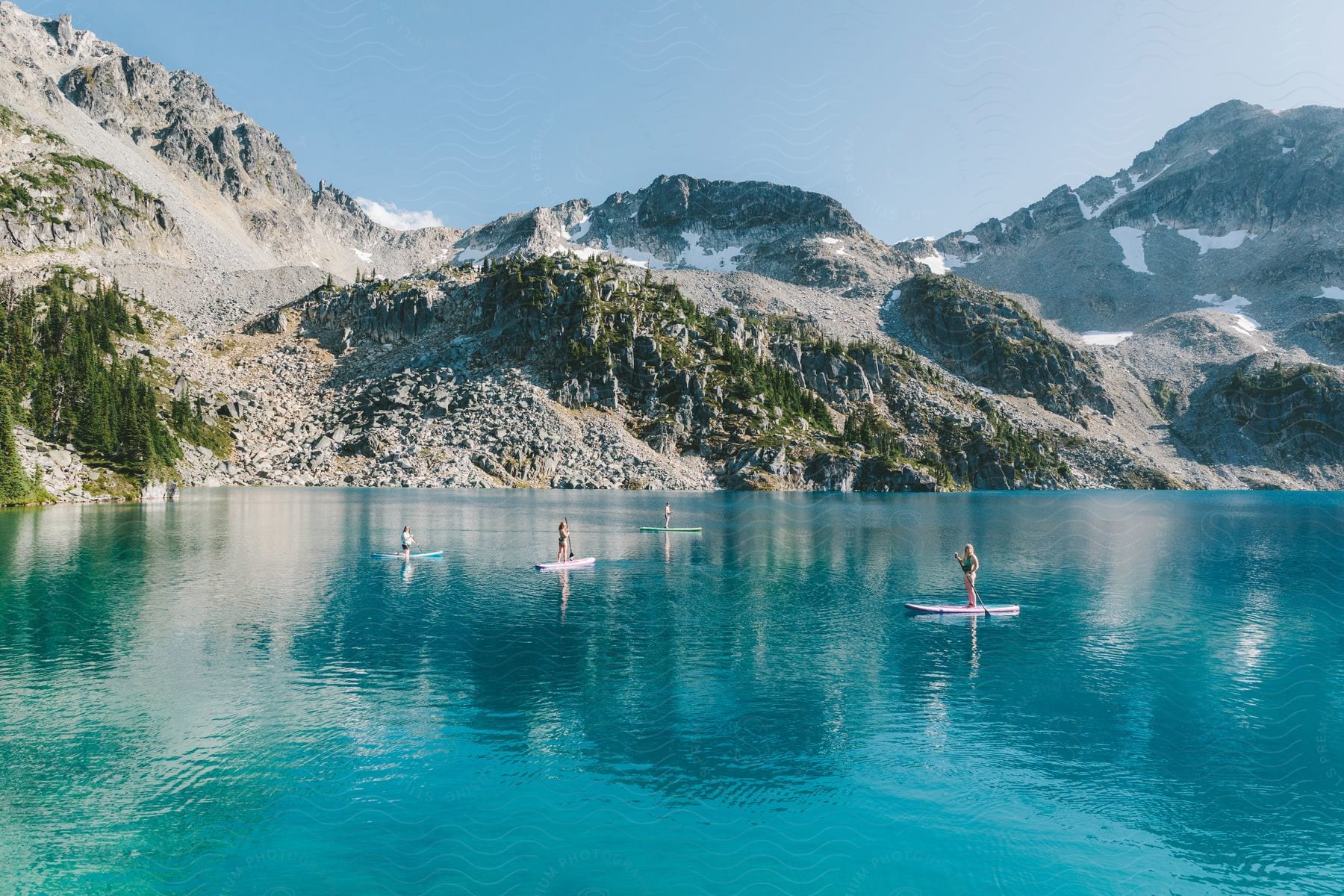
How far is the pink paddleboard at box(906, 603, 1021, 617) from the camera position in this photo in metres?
44.8

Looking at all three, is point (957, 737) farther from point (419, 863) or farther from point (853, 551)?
point (853, 551)

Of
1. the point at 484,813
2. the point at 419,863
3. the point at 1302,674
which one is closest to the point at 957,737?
the point at 484,813

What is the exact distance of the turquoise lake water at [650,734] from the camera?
1658 cm

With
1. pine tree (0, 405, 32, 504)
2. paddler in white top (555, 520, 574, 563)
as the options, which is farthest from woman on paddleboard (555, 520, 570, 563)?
pine tree (0, 405, 32, 504)

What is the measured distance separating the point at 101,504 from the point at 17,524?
3752 cm

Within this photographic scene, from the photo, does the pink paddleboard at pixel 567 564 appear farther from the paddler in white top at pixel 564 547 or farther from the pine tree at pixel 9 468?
the pine tree at pixel 9 468

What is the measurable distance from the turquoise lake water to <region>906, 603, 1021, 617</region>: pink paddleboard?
193cm

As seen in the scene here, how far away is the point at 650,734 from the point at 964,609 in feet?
92.1

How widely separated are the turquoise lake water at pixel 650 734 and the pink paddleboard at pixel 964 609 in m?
1.93

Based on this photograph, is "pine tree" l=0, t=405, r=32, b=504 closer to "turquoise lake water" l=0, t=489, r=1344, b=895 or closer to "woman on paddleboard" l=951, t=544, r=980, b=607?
"turquoise lake water" l=0, t=489, r=1344, b=895

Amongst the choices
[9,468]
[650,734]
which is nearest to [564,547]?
[650,734]

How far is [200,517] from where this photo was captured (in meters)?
94.7

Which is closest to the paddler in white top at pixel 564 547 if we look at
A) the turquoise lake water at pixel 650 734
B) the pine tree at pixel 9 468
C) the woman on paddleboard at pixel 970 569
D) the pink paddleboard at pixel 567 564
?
the pink paddleboard at pixel 567 564

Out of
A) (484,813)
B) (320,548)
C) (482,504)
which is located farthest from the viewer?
(482,504)
